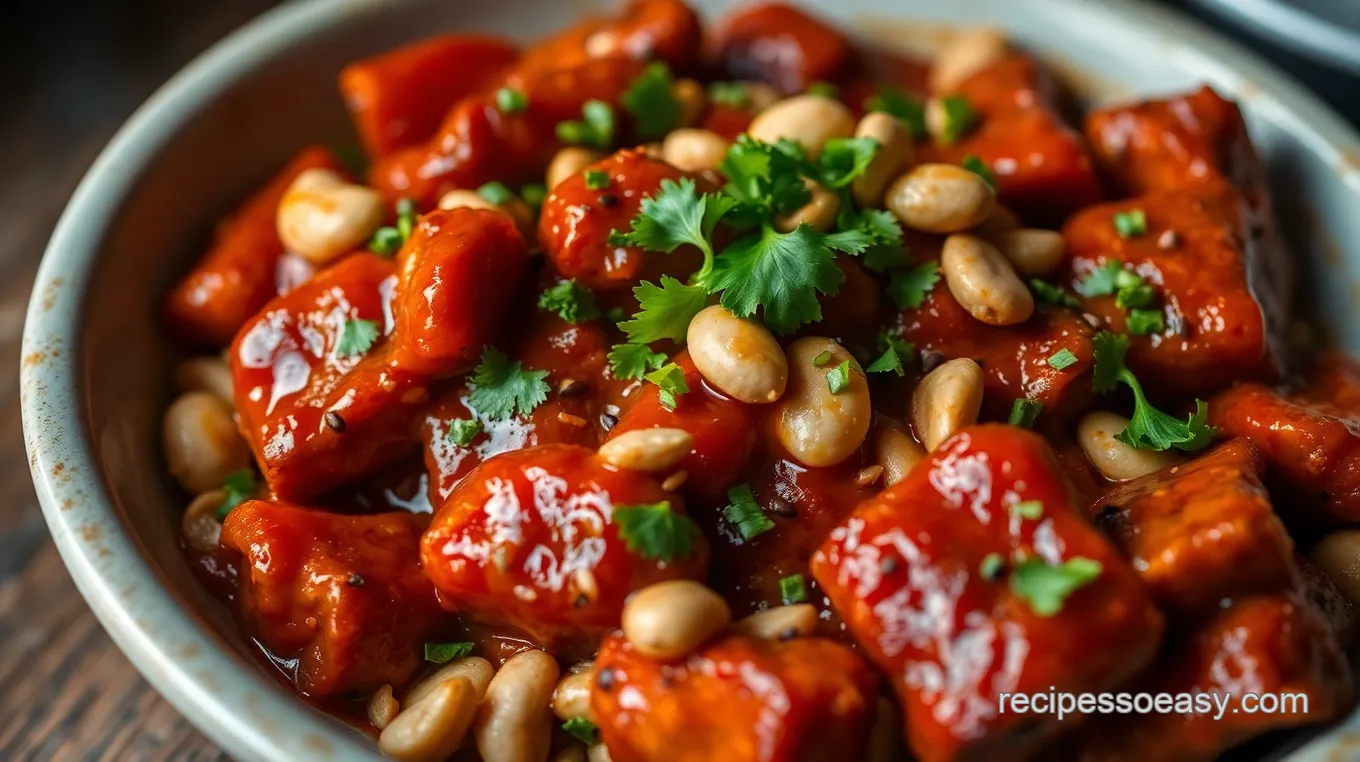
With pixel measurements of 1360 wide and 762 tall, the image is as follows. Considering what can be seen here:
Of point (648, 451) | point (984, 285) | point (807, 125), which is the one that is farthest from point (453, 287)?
point (984, 285)

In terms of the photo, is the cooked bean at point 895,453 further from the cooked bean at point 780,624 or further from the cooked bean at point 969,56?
the cooked bean at point 969,56

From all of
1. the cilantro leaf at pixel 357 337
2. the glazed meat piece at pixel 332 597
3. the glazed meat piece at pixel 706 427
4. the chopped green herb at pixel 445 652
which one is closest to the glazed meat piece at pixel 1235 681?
the glazed meat piece at pixel 706 427

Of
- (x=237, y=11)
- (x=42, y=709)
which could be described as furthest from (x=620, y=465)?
(x=237, y=11)

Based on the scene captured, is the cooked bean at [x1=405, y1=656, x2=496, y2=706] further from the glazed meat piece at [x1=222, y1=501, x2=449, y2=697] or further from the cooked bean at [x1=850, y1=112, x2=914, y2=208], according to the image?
the cooked bean at [x1=850, y1=112, x2=914, y2=208]

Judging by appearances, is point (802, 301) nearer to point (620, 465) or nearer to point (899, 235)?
point (899, 235)

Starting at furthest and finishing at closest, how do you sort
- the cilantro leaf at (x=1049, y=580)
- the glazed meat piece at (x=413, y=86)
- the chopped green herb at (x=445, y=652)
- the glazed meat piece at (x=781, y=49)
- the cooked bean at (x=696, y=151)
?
the glazed meat piece at (x=781, y=49), the glazed meat piece at (x=413, y=86), the cooked bean at (x=696, y=151), the chopped green herb at (x=445, y=652), the cilantro leaf at (x=1049, y=580)
